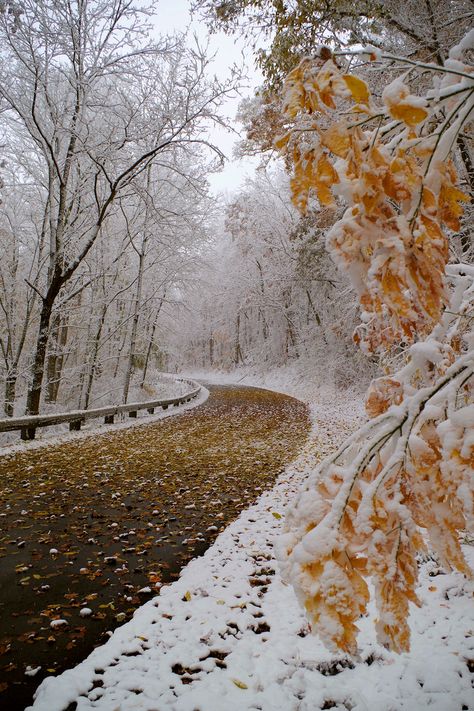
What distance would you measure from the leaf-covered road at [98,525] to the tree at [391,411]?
6.89 ft

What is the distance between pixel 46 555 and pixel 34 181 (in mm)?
13816

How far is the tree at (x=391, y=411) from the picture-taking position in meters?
1.22

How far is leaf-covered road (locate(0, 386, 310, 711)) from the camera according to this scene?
110 inches

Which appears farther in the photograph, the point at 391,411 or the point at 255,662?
the point at 255,662

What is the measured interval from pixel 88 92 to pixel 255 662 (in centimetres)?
1205

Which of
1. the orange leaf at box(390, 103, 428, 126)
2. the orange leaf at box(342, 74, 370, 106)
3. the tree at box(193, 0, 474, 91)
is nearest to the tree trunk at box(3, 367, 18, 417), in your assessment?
the tree at box(193, 0, 474, 91)

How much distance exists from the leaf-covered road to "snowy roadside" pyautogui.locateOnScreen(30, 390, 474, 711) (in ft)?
0.88

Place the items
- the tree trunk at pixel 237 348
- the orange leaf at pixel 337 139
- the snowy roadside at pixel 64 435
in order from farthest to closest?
the tree trunk at pixel 237 348, the snowy roadside at pixel 64 435, the orange leaf at pixel 337 139

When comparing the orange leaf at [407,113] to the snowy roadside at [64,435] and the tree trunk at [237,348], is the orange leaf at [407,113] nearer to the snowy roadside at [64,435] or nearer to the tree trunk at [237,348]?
the snowy roadside at [64,435]

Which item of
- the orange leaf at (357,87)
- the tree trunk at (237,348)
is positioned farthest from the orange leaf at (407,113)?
the tree trunk at (237,348)

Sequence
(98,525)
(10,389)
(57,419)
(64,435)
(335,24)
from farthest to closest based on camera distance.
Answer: (10,389), (64,435), (57,419), (335,24), (98,525)

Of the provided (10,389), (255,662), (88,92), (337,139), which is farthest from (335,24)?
(10,389)

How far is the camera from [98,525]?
4.67 meters

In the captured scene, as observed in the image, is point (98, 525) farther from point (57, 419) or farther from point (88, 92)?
point (88, 92)
